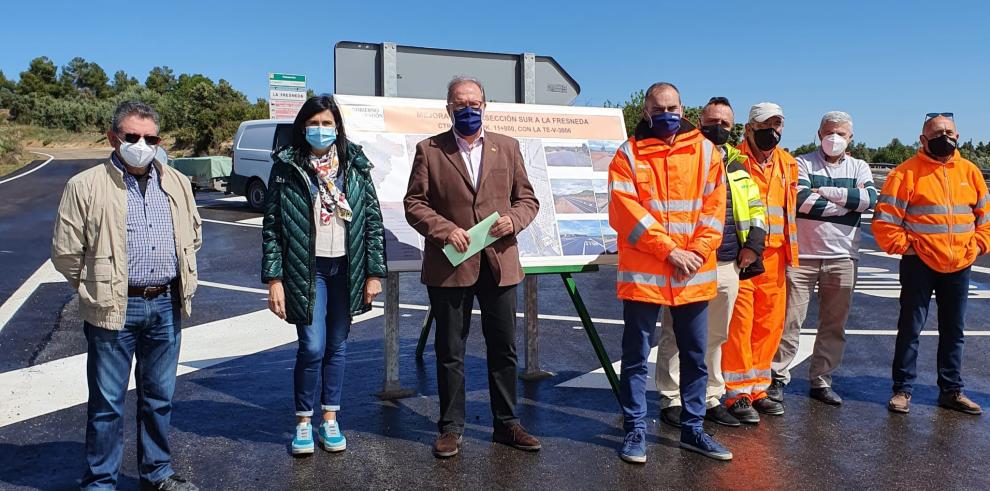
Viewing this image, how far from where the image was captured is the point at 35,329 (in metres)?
7.26

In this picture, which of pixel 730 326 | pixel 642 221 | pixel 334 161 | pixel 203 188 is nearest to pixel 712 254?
pixel 642 221

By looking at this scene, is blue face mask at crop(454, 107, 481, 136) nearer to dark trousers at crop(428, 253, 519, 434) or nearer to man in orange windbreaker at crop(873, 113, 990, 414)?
dark trousers at crop(428, 253, 519, 434)

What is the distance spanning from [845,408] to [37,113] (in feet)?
284

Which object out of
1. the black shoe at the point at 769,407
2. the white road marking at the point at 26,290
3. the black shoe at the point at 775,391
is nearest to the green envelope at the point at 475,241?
the black shoe at the point at 769,407

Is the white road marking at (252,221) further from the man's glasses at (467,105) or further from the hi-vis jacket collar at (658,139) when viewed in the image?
the hi-vis jacket collar at (658,139)

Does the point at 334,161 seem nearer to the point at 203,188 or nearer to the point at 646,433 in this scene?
the point at 646,433

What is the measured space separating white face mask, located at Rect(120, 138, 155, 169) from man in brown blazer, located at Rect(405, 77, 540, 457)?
1366mm

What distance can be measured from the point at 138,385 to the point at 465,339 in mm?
1699

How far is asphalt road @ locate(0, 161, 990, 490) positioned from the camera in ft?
13.2

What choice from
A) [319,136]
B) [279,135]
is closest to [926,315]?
[319,136]

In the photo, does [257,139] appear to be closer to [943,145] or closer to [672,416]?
[672,416]

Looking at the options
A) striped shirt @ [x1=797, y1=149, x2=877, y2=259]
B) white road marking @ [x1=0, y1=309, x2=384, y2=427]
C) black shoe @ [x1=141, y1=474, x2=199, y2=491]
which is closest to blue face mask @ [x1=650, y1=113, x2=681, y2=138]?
striped shirt @ [x1=797, y1=149, x2=877, y2=259]

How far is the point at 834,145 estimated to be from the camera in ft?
16.9

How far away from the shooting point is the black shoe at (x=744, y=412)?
4.83 m
